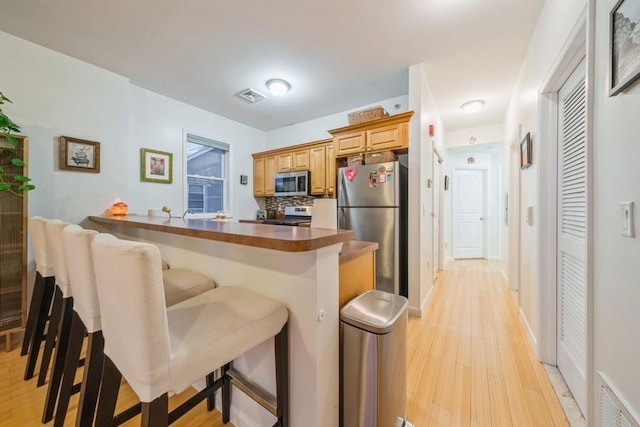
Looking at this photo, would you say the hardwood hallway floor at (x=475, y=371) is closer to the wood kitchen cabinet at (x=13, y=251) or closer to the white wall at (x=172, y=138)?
the wood kitchen cabinet at (x=13, y=251)

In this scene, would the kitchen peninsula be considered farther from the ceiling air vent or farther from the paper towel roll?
the ceiling air vent

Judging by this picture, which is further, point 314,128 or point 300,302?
point 314,128

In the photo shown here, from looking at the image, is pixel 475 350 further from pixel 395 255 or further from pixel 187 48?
pixel 187 48

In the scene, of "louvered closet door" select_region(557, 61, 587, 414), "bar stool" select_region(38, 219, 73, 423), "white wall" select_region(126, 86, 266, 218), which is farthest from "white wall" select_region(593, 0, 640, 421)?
"white wall" select_region(126, 86, 266, 218)

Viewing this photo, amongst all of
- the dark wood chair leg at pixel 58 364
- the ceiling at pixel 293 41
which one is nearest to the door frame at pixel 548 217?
the ceiling at pixel 293 41

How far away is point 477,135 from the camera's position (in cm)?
462

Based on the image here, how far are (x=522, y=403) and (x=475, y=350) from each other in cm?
54

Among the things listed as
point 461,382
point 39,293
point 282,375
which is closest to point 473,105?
point 461,382

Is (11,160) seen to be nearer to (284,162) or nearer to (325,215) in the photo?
(325,215)

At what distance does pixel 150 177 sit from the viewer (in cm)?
320

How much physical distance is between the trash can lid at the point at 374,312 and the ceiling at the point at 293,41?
2077mm

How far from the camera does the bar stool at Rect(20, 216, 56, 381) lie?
62.1 inches

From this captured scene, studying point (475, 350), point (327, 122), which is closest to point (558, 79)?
point (475, 350)

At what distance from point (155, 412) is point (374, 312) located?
0.85 m
